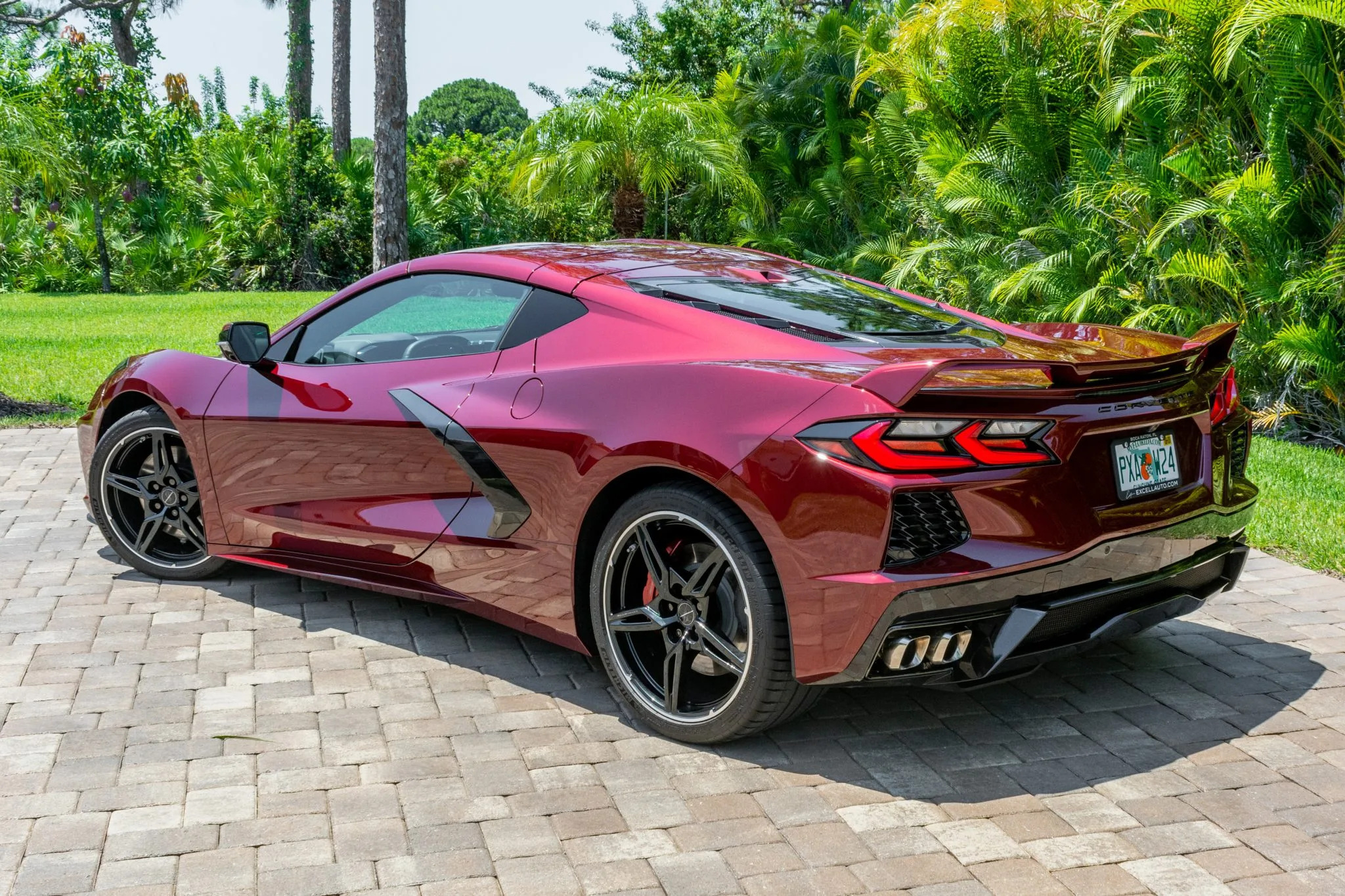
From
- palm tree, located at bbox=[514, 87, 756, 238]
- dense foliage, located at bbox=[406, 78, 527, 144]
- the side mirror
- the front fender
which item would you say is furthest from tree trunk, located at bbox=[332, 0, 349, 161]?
dense foliage, located at bbox=[406, 78, 527, 144]

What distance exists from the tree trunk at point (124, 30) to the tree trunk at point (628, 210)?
26247 mm

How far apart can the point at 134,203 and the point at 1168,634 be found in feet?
82.0

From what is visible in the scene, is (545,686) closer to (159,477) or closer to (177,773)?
(177,773)

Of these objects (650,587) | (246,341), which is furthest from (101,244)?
(650,587)

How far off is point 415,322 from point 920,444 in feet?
7.54

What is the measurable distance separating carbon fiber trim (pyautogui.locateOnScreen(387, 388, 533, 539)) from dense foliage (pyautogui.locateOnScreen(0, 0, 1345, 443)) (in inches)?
258

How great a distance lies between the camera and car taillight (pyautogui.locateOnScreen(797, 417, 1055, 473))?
3137 mm

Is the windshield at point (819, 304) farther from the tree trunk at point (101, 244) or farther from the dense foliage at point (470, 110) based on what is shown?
the dense foliage at point (470, 110)

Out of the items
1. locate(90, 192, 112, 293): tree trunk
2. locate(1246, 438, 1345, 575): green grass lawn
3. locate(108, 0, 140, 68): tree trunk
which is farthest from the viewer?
locate(108, 0, 140, 68): tree trunk

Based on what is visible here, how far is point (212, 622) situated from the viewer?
4840 millimetres

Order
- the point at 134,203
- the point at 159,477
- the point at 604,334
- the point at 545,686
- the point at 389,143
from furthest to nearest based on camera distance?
the point at 134,203, the point at 389,143, the point at 159,477, the point at 545,686, the point at 604,334

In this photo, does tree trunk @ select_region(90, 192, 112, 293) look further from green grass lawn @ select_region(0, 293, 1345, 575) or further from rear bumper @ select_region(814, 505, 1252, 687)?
rear bumper @ select_region(814, 505, 1252, 687)

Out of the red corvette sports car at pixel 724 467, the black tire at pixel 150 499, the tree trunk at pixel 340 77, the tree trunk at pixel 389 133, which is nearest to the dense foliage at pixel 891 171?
the tree trunk at pixel 340 77

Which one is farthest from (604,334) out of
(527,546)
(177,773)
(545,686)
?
(177,773)
